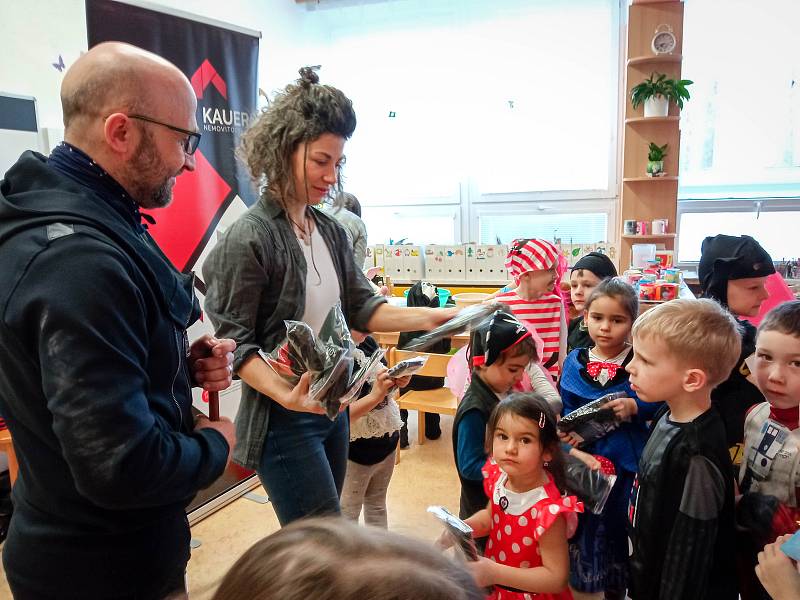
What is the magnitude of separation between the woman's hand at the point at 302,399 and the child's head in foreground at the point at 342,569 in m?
0.67

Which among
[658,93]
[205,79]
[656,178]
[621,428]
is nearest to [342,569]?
[621,428]

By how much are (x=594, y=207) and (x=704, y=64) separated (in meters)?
1.50

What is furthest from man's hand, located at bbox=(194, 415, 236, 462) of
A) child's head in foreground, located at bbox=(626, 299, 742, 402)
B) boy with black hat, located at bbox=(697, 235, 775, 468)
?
boy with black hat, located at bbox=(697, 235, 775, 468)

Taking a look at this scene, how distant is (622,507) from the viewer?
175 cm

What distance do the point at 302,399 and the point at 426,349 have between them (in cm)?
175

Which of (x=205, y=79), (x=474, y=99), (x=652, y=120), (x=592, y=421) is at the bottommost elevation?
(x=592, y=421)

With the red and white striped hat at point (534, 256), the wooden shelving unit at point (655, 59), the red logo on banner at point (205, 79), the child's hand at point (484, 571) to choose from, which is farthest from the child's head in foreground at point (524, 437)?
the wooden shelving unit at point (655, 59)

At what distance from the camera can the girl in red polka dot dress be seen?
1332mm

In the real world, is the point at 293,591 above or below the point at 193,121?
below

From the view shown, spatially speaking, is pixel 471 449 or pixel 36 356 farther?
pixel 471 449

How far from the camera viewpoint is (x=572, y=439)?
1.70 metres

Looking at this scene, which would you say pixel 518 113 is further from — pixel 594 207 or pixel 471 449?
pixel 471 449

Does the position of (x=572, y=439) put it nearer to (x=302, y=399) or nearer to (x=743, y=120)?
(x=302, y=399)

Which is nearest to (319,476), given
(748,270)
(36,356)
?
(36,356)
